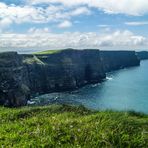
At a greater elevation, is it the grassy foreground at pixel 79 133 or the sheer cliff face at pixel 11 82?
the grassy foreground at pixel 79 133

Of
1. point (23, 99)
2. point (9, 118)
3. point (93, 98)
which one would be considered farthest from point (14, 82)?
point (9, 118)

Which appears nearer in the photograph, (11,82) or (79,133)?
(79,133)

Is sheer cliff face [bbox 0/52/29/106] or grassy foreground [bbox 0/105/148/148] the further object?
sheer cliff face [bbox 0/52/29/106]

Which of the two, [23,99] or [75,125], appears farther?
[23,99]

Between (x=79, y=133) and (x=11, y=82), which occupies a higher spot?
(x=79, y=133)

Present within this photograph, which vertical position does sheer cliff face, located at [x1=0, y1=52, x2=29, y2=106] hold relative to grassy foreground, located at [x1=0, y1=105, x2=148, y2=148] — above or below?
below

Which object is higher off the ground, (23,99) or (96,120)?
(96,120)

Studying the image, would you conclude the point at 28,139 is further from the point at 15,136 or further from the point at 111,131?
the point at 111,131

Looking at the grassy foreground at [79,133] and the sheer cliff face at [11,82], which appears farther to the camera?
the sheer cliff face at [11,82]
